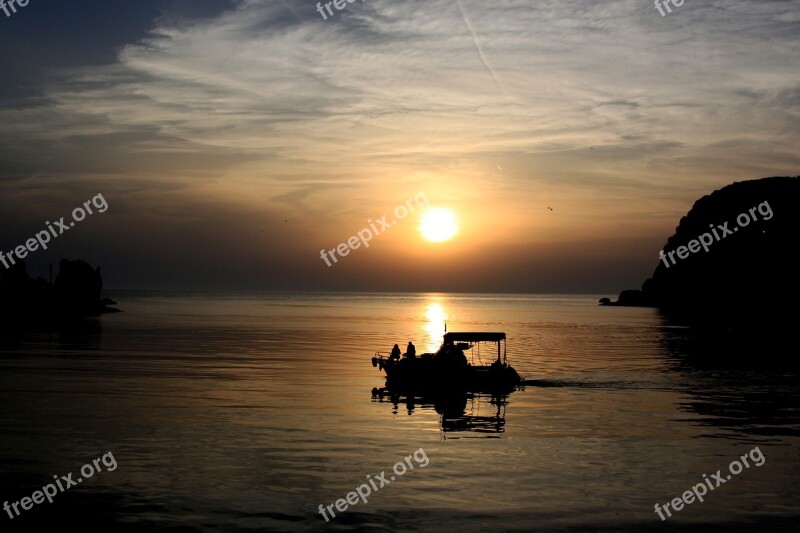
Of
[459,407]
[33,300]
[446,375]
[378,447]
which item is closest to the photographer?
[378,447]

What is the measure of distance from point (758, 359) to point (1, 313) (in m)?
122

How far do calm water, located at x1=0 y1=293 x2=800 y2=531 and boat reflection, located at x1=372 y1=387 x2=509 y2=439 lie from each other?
327mm

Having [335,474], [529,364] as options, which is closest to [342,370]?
[529,364]

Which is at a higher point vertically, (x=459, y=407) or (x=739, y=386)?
(x=739, y=386)

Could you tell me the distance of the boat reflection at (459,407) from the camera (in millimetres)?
37856

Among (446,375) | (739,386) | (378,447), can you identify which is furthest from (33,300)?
(378,447)

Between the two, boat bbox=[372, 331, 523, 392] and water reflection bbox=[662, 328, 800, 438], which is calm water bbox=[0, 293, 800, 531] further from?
boat bbox=[372, 331, 523, 392]

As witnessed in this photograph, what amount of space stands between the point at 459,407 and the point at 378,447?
50.0 feet

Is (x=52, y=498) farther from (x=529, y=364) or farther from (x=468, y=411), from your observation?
(x=529, y=364)

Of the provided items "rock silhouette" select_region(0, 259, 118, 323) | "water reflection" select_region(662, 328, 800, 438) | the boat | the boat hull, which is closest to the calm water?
"water reflection" select_region(662, 328, 800, 438)

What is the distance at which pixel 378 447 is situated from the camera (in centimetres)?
3184

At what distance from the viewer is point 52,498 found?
2341cm

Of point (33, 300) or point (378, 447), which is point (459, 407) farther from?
point (33, 300)

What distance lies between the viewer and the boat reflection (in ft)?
124
